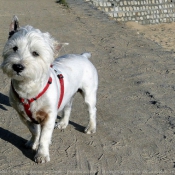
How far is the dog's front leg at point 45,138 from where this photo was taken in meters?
5.25

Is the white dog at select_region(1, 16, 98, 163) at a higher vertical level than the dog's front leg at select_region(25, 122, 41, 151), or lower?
higher

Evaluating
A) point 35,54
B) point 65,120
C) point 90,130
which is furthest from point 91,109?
point 35,54

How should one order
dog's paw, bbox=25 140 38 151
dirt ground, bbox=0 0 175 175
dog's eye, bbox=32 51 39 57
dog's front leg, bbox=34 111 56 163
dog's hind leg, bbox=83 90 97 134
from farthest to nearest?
dog's hind leg, bbox=83 90 97 134 → dog's paw, bbox=25 140 38 151 → dirt ground, bbox=0 0 175 175 → dog's front leg, bbox=34 111 56 163 → dog's eye, bbox=32 51 39 57

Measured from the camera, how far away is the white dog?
4.80m

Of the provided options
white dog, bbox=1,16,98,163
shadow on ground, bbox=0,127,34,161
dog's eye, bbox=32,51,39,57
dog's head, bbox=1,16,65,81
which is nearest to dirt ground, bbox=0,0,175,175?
shadow on ground, bbox=0,127,34,161

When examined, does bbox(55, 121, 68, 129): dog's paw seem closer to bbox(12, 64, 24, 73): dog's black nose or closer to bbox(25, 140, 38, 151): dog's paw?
bbox(25, 140, 38, 151): dog's paw

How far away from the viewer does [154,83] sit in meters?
8.47

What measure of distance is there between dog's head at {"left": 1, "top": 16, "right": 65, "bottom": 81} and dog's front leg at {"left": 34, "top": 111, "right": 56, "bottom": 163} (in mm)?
569

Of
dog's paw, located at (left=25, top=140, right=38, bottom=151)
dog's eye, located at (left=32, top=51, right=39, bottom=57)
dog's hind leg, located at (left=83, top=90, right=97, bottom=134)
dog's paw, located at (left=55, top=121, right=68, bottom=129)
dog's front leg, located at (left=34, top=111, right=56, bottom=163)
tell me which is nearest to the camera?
dog's eye, located at (left=32, top=51, right=39, bottom=57)

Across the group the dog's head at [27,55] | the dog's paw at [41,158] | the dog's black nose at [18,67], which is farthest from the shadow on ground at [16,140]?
the dog's black nose at [18,67]

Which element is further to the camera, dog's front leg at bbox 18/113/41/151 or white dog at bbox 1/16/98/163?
dog's front leg at bbox 18/113/41/151

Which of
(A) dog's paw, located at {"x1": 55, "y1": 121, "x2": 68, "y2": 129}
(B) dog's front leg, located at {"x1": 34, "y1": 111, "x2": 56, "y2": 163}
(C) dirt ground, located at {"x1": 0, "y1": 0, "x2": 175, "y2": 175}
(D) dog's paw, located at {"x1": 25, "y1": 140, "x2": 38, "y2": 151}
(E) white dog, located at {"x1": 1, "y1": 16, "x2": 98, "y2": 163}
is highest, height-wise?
(E) white dog, located at {"x1": 1, "y1": 16, "x2": 98, "y2": 163}

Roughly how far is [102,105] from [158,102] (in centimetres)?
93

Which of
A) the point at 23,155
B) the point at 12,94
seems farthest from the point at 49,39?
the point at 23,155
